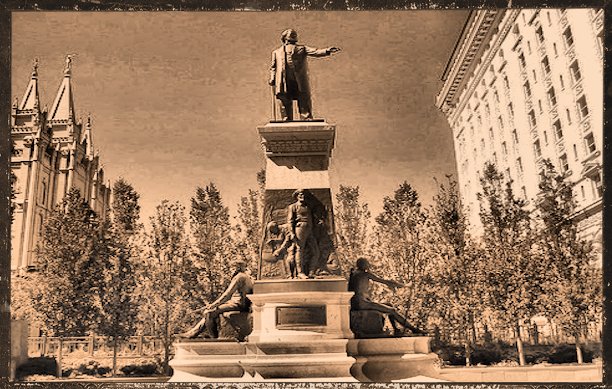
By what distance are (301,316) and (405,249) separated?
18.3 feet

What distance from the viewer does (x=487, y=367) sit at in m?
10.4

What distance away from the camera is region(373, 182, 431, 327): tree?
36.2 ft

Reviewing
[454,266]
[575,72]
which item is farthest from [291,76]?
[454,266]

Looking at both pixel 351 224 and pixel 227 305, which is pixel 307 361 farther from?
pixel 351 224

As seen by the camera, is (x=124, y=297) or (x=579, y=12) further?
(x=124, y=297)

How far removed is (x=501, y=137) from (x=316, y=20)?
5.05 metres

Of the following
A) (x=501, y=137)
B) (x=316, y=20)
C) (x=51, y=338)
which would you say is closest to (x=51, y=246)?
(x=51, y=338)

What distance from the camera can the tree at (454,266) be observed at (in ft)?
37.1

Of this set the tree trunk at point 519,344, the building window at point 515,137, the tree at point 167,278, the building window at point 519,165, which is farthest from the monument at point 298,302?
the building window at point 519,165

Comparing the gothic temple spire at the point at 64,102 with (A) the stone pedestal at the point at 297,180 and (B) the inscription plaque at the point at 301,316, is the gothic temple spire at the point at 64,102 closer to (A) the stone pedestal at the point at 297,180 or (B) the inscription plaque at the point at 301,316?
(A) the stone pedestal at the point at 297,180

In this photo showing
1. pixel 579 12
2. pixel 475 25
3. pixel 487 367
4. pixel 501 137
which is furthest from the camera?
pixel 501 137

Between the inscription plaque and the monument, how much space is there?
1cm

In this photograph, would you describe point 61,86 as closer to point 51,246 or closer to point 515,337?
point 51,246

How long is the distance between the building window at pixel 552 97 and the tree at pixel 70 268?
8.85 metres
